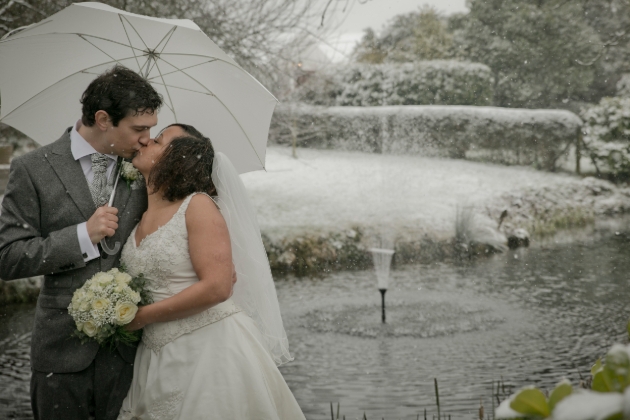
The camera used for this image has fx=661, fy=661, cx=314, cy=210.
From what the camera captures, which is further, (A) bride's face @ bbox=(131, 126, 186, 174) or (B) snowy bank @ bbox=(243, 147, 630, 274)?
(B) snowy bank @ bbox=(243, 147, 630, 274)

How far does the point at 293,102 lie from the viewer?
12484mm

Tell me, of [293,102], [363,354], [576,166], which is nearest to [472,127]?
[576,166]

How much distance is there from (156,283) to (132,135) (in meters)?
0.49

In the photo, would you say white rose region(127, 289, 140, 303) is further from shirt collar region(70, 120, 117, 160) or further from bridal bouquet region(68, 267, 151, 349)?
shirt collar region(70, 120, 117, 160)

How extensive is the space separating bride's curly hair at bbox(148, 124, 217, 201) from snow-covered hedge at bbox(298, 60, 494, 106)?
11289 mm

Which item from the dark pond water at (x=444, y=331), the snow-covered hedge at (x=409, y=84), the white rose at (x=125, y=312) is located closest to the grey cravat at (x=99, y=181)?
the white rose at (x=125, y=312)

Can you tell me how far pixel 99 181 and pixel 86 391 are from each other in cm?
69

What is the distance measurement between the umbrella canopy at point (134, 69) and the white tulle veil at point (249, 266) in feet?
1.08

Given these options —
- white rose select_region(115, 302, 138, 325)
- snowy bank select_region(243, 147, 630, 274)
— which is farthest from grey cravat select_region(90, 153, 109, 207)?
snowy bank select_region(243, 147, 630, 274)

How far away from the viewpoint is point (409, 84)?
13781 millimetres

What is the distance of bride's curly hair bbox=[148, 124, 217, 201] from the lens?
213 cm

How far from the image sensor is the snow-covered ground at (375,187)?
11055 mm

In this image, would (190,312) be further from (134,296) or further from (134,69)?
(134,69)

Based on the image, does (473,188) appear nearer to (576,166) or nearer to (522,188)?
(522,188)
